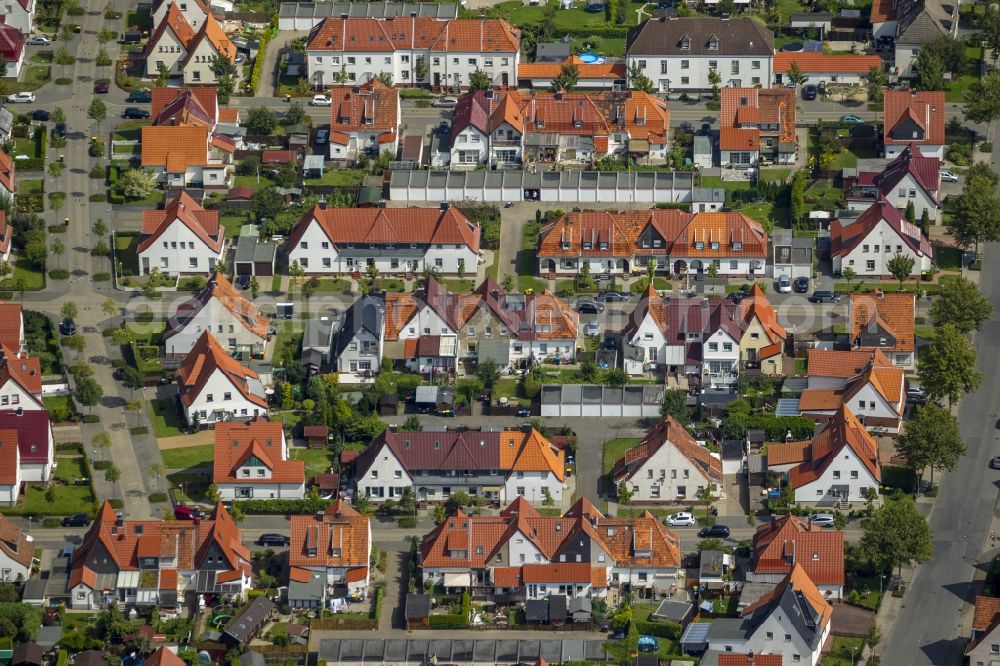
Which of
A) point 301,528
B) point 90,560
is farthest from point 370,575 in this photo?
point 90,560

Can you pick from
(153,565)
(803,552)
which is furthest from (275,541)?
(803,552)

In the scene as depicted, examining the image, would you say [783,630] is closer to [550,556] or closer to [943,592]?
[943,592]

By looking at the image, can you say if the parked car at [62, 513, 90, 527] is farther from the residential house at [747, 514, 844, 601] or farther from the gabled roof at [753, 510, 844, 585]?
the gabled roof at [753, 510, 844, 585]

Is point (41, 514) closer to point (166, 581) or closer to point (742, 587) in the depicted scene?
point (166, 581)

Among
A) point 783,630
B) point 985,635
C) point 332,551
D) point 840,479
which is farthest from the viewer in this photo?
point 840,479

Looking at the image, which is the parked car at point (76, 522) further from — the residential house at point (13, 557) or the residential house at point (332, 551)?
the residential house at point (332, 551)
